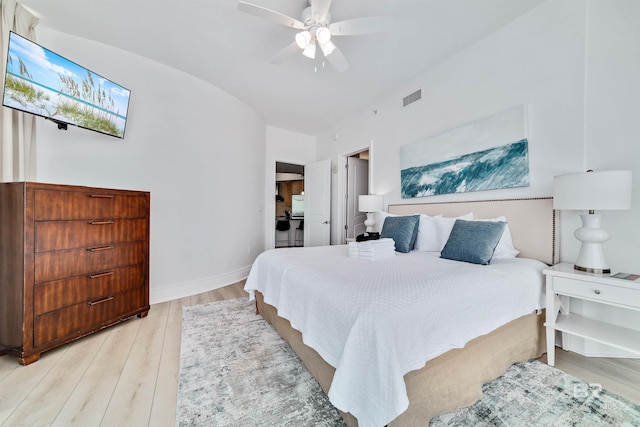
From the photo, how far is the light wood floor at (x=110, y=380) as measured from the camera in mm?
1222

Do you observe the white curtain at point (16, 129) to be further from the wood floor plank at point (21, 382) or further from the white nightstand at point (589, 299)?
the white nightstand at point (589, 299)

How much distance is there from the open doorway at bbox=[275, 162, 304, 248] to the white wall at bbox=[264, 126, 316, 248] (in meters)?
2.11

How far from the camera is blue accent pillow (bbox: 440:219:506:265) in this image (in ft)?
5.95

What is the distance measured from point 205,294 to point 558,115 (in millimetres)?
4180

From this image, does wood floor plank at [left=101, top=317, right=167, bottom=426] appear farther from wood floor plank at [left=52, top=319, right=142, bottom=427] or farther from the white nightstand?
the white nightstand

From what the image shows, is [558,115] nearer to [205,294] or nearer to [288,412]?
[288,412]

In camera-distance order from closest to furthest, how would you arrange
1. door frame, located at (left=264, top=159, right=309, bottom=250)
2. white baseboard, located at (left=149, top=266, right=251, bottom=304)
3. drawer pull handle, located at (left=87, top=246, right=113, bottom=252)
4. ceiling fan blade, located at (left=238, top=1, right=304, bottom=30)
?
1. ceiling fan blade, located at (left=238, top=1, right=304, bottom=30)
2. drawer pull handle, located at (left=87, top=246, right=113, bottom=252)
3. white baseboard, located at (left=149, top=266, right=251, bottom=304)
4. door frame, located at (left=264, top=159, right=309, bottom=250)

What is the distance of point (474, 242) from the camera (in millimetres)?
1878

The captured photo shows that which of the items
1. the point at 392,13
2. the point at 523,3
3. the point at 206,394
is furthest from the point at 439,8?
the point at 206,394

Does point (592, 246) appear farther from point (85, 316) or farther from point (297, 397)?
point (85, 316)

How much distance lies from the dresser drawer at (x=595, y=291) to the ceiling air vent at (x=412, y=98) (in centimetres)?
247

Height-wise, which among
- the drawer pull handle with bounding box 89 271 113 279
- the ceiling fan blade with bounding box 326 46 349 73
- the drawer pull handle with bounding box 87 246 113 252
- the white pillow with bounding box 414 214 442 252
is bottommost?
the drawer pull handle with bounding box 89 271 113 279

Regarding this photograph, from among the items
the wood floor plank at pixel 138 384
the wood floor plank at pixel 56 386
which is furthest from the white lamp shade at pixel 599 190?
the wood floor plank at pixel 56 386

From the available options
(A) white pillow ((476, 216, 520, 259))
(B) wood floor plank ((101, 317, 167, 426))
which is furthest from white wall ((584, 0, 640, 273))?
(B) wood floor plank ((101, 317, 167, 426))
